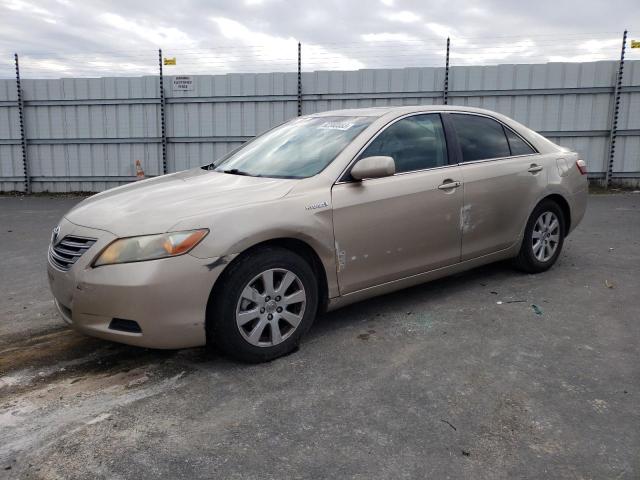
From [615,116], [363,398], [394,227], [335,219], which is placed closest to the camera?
[363,398]

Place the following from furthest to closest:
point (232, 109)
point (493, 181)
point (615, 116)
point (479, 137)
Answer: point (232, 109), point (615, 116), point (479, 137), point (493, 181)

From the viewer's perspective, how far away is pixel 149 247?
3.12 meters

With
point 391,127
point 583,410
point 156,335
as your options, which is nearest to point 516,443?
point 583,410

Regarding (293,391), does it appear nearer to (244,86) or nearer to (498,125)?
(498,125)

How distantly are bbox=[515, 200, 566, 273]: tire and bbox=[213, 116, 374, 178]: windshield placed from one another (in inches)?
76.5

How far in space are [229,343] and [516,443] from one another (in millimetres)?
1601

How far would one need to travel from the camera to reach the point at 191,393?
3117 millimetres

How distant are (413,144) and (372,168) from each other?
0.72m

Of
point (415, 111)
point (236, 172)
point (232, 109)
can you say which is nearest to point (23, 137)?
point (232, 109)

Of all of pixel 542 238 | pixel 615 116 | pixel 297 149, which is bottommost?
pixel 542 238

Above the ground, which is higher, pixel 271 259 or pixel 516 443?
pixel 271 259

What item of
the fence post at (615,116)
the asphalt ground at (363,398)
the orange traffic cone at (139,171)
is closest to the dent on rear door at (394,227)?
the asphalt ground at (363,398)

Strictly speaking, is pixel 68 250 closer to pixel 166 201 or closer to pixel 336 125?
pixel 166 201

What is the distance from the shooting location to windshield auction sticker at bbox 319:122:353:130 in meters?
4.23
